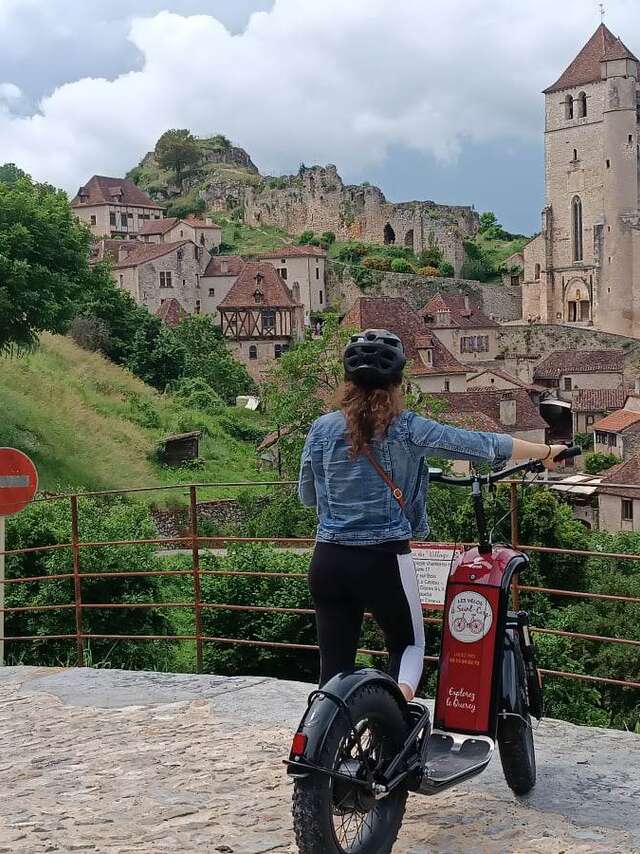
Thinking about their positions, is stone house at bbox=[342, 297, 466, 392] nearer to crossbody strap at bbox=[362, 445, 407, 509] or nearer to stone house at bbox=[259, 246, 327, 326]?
stone house at bbox=[259, 246, 327, 326]

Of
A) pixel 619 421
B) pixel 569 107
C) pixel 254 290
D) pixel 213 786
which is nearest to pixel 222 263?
pixel 254 290

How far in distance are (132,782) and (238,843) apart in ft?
2.71

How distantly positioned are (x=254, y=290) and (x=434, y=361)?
18869mm

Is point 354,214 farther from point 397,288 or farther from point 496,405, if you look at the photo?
point 496,405

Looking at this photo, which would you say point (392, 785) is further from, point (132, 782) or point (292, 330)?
point (292, 330)

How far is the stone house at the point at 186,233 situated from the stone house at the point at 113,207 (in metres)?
8.02

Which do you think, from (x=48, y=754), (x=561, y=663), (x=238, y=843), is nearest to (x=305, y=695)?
(x=48, y=754)

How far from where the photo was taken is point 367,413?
3912 millimetres

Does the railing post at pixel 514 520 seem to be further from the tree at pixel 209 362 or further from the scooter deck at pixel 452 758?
the tree at pixel 209 362

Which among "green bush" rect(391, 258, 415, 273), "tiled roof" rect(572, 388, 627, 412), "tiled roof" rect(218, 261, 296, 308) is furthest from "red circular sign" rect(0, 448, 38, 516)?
"green bush" rect(391, 258, 415, 273)

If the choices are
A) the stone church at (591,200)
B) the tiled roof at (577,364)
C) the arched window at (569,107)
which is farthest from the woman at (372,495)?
the arched window at (569,107)

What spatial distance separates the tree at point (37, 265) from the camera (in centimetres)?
2692

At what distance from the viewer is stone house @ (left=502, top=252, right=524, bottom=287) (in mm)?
82812

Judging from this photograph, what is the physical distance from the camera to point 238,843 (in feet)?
13.2
